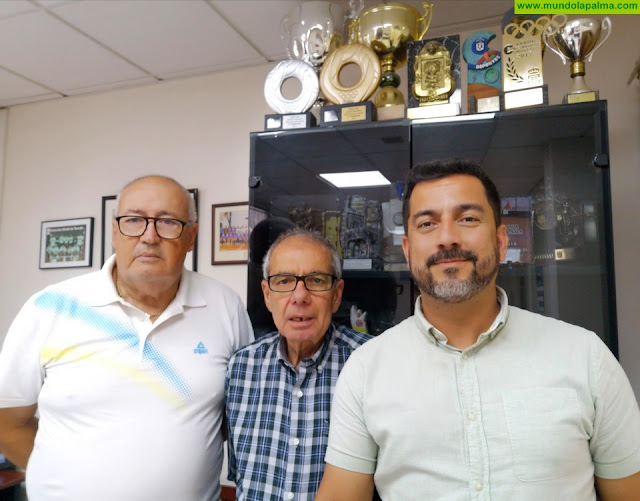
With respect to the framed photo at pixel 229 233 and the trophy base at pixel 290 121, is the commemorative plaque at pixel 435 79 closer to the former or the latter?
the trophy base at pixel 290 121

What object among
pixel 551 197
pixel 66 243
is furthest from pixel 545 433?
pixel 66 243

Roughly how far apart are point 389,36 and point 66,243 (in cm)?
252

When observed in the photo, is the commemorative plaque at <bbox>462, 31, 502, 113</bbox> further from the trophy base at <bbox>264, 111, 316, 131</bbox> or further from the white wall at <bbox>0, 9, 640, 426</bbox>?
the white wall at <bbox>0, 9, 640, 426</bbox>

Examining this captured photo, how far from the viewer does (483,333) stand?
1093mm

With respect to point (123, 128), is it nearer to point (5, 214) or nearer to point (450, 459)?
point (5, 214)

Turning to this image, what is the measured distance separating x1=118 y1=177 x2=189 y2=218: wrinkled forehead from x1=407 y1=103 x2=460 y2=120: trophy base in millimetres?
881

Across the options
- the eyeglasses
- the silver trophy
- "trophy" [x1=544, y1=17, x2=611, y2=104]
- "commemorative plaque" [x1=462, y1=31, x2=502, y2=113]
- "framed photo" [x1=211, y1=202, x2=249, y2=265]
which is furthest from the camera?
"framed photo" [x1=211, y1=202, x2=249, y2=265]

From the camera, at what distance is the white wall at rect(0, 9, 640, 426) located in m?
2.14

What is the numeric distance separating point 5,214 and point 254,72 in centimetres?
214

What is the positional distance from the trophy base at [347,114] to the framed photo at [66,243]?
6.75 ft

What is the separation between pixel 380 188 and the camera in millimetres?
1770

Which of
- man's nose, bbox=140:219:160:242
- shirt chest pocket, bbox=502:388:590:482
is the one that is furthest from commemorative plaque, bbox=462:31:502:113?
man's nose, bbox=140:219:160:242

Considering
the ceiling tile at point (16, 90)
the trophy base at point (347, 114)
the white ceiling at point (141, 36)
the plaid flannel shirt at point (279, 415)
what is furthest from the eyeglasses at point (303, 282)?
the ceiling tile at point (16, 90)

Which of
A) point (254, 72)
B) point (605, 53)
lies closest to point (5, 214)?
point (254, 72)
